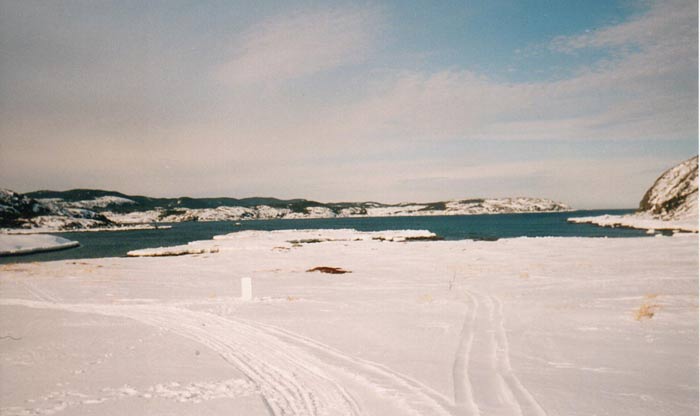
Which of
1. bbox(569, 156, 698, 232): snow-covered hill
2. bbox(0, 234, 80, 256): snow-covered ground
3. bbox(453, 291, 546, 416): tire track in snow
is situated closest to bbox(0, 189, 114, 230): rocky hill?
bbox(0, 234, 80, 256): snow-covered ground

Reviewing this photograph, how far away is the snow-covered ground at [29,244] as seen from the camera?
193ft

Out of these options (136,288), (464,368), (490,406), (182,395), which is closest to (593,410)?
(490,406)

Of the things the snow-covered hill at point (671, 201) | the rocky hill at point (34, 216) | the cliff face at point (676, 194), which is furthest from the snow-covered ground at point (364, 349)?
the rocky hill at point (34, 216)

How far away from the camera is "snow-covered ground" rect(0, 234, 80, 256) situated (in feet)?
193

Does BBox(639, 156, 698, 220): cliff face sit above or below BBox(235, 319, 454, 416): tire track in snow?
above

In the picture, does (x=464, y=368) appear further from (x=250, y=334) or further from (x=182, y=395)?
(x=250, y=334)

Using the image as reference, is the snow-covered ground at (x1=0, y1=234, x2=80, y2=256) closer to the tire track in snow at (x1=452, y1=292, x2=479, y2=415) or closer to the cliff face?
the tire track in snow at (x1=452, y1=292, x2=479, y2=415)

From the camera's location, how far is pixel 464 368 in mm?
6758

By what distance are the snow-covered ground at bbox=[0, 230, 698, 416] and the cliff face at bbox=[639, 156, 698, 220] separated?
96.9 meters

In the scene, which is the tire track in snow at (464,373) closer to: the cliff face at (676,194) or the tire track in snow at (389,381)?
the tire track in snow at (389,381)

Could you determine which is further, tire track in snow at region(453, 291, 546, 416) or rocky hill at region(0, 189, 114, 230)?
rocky hill at region(0, 189, 114, 230)

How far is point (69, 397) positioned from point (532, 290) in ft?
48.0

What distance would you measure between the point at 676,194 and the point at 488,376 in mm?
122061

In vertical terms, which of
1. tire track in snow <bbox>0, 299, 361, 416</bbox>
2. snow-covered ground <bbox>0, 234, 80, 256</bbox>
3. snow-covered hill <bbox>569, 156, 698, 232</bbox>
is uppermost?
snow-covered hill <bbox>569, 156, 698, 232</bbox>
